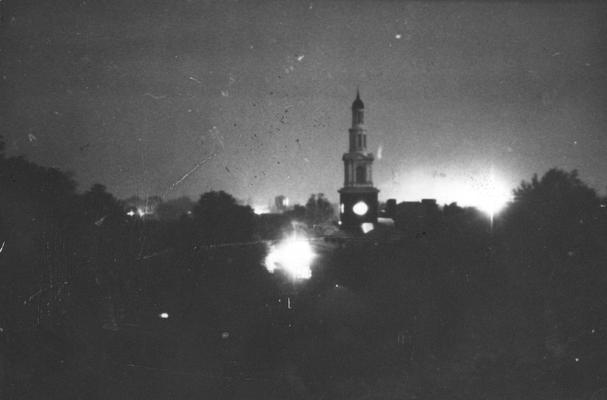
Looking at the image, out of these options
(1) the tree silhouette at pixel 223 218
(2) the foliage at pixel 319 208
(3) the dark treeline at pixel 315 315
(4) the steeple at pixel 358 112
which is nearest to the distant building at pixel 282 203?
(2) the foliage at pixel 319 208

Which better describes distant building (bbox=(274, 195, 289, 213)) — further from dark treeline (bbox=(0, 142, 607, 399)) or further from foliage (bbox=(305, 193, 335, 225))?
dark treeline (bbox=(0, 142, 607, 399))

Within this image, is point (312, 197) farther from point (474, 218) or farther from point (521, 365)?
point (521, 365)

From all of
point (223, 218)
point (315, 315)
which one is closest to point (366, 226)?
point (223, 218)

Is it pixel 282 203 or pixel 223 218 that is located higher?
pixel 282 203

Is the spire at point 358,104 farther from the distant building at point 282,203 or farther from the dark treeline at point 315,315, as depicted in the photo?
the distant building at point 282,203

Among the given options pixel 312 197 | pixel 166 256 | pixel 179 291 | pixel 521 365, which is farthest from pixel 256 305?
pixel 312 197

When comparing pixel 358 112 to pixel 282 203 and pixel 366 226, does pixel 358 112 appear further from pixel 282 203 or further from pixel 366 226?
pixel 282 203
